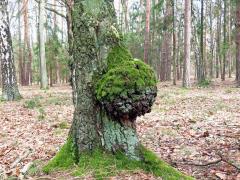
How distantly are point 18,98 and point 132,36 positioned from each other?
81.0 feet

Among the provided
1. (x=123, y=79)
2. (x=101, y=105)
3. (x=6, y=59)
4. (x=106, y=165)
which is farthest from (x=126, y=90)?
(x=6, y=59)

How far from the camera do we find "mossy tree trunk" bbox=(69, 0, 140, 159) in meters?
3.59

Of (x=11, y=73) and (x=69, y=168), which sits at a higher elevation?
(x=11, y=73)

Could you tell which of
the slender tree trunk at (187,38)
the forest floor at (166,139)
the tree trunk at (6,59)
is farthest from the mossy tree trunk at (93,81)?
the slender tree trunk at (187,38)

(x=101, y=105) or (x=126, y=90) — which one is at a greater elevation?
(x=126, y=90)

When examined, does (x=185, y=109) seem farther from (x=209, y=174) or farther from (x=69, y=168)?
(x=69, y=168)

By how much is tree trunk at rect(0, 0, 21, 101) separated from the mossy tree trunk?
34.7ft

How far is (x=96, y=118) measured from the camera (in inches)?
141

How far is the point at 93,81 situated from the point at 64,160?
97cm

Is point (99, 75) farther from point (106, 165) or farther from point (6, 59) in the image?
point (6, 59)

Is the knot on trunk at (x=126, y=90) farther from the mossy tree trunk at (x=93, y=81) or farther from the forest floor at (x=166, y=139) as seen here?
the forest floor at (x=166, y=139)

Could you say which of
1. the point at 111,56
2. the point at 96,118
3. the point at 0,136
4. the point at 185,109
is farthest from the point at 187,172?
the point at 185,109

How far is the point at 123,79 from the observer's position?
132 inches

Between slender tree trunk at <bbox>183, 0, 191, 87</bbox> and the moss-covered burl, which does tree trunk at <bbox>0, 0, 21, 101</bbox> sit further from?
the moss-covered burl
